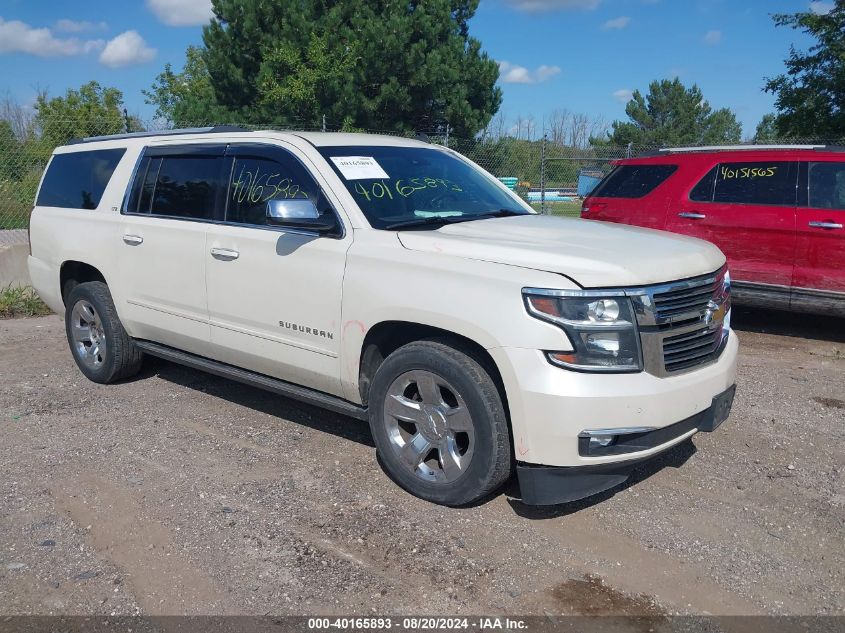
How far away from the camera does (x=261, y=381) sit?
466cm

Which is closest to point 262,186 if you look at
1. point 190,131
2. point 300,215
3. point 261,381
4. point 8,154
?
point 300,215

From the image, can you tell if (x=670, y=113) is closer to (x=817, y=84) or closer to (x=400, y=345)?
(x=817, y=84)

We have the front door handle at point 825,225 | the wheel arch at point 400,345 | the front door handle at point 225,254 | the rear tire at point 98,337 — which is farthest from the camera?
the front door handle at point 825,225

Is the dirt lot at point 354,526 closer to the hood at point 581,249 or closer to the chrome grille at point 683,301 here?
the chrome grille at point 683,301

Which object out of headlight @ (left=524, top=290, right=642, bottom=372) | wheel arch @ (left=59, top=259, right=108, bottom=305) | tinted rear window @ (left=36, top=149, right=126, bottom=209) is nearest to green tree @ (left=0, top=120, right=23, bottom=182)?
tinted rear window @ (left=36, top=149, right=126, bottom=209)

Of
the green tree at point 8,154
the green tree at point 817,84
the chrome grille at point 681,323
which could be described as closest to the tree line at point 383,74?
the green tree at point 817,84

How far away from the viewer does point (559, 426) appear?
3299 mm

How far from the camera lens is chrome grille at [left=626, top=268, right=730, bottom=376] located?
3402mm

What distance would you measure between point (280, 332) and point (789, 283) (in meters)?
5.13

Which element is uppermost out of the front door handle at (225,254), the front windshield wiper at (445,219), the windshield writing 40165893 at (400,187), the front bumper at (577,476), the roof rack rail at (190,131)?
the roof rack rail at (190,131)

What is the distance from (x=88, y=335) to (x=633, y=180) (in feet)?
18.8

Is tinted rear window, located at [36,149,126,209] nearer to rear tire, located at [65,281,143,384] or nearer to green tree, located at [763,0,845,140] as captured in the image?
rear tire, located at [65,281,143,384]

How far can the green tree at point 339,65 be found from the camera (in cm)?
1908

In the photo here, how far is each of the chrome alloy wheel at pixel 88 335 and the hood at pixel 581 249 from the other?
316 centimetres
